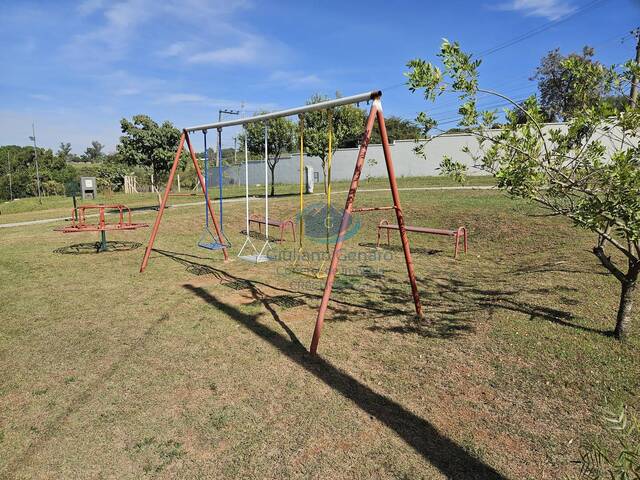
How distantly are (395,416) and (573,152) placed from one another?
314 centimetres

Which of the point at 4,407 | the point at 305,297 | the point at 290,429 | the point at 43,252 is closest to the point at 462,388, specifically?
the point at 290,429

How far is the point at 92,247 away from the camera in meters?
9.97

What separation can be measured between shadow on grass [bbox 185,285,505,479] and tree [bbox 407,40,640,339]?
2051 mm

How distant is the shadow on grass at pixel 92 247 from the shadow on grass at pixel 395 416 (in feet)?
20.6

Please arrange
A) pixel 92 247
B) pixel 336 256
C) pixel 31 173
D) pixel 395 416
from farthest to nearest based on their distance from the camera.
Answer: pixel 31 173 < pixel 92 247 < pixel 336 256 < pixel 395 416

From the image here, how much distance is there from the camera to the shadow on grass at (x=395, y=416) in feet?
8.76

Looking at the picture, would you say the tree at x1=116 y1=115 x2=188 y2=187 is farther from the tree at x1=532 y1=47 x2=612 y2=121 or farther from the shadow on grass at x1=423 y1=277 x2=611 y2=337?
the tree at x1=532 y1=47 x2=612 y2=121

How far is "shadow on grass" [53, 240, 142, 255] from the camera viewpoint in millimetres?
9398

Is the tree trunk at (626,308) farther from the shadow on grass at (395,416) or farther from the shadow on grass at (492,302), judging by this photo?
the shadow on grass at (395,416)

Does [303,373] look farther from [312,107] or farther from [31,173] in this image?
[31,173]

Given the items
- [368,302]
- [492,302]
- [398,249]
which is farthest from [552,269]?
[398,249]

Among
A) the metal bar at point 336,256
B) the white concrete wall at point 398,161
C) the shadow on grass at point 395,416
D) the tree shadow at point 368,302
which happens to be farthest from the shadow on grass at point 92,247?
the white concrete wall at point 398,161

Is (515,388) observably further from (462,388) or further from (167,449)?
(167,449)

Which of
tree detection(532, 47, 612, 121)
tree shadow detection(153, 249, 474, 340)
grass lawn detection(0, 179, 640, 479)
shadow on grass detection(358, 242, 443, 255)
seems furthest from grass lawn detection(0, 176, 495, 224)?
tree detection(532, 47, 612, 121)
